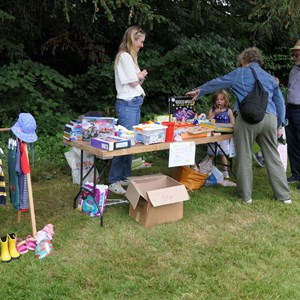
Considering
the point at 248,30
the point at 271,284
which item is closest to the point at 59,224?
the point at 271,284

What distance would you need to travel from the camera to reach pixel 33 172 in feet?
16.5

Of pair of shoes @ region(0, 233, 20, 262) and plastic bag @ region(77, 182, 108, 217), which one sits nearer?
pair of shoes @ region(0, 233, 20, 262)

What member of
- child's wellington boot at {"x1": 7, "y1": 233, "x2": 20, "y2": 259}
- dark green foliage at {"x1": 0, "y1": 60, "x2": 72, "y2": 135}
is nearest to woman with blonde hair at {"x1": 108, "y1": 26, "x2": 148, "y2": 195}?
child's wellington boot at {"x1": 7, "y1": 233, "x2": 20, "y2": 259}

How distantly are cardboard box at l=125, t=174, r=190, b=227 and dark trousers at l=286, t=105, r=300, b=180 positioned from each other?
183 cm

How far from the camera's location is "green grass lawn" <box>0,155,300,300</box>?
2.68 m

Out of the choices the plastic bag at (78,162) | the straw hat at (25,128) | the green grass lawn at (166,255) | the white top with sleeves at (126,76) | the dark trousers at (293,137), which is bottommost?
the green grass lawn at (166,255)

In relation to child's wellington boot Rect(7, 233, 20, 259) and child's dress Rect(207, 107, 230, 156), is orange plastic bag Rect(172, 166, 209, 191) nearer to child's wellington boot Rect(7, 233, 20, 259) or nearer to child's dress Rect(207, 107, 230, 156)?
child's dress Rect(207, 107, 230, 156)

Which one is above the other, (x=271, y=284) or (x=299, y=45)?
(x=299, y=45)

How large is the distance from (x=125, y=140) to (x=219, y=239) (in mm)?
1167

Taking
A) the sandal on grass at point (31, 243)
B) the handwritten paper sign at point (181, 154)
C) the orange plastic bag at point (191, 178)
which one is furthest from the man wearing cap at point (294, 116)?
the sandal on grass at point (31, 243)

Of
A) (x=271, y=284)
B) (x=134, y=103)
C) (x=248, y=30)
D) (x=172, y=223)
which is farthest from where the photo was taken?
(x=248, y=30)

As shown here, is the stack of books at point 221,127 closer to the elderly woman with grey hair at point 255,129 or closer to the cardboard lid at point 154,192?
the elderly woman with grey hair at point 255,129

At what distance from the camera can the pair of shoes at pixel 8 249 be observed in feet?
9.79

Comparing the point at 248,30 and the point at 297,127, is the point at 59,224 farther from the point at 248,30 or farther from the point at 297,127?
the point at 248,30
